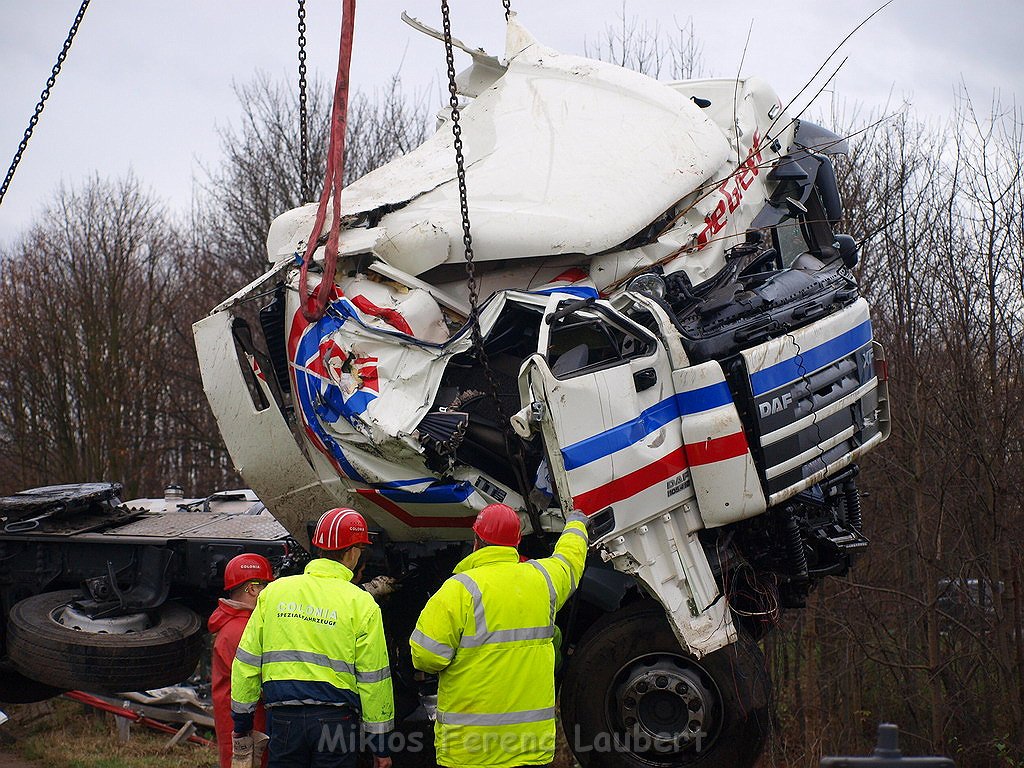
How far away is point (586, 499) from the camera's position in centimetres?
490

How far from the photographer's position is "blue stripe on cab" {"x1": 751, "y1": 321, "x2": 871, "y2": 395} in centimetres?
533

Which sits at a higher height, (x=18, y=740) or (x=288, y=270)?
(x=288, y=270)

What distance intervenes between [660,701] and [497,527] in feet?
5.72

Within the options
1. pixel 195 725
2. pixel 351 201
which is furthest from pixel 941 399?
pixel 195 725

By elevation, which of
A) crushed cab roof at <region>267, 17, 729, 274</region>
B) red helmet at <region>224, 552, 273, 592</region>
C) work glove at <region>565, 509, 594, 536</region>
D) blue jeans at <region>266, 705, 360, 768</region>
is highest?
crushed cab roof at <region>267, 17, 729, 274</region>

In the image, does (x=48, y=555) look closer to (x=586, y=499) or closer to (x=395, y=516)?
(x=395, y=516)

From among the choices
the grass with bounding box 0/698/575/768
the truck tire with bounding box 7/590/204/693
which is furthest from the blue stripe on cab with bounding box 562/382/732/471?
the grass with bounding box 0/698/575/768

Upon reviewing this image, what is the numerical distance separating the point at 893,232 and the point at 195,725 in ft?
29.7

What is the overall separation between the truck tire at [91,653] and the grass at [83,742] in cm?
371

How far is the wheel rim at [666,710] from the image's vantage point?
17.7 ft

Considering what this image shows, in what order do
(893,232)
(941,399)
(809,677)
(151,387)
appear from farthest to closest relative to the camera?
(151,387), (893,232), (809,677), (941,399)

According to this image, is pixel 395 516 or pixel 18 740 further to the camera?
pixel 18 740

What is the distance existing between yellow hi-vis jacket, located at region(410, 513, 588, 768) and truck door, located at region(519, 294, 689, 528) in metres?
0.77

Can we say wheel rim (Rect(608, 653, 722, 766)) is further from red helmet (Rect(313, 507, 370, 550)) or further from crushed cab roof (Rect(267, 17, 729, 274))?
crushed cab roof (Rect(267, 17, 729, 274))
